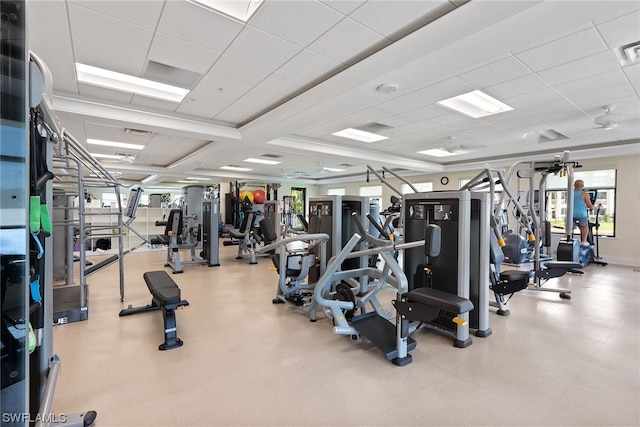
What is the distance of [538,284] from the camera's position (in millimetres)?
4457

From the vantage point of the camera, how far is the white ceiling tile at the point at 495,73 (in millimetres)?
3164

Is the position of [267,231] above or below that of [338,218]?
below

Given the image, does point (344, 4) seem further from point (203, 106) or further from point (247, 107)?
point (203, 106)

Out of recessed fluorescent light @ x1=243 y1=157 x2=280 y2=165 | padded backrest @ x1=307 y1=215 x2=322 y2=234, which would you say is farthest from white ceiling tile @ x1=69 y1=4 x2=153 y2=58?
recessed fluorescent light @ x1=243 y1=157 x2=280 y2=165

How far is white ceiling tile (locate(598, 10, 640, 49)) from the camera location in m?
2.38

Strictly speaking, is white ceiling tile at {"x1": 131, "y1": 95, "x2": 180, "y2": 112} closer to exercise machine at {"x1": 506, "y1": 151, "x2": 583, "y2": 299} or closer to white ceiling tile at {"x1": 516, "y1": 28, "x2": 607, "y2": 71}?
white ceiling tile at {"x1": 516, "y1": 28, "x2": 607, "y2": 71}

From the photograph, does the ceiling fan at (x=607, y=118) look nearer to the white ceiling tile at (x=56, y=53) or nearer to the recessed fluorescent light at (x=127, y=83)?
the recessed fluorescent light at (x=127, y=83)

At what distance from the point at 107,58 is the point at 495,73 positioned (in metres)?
4.24

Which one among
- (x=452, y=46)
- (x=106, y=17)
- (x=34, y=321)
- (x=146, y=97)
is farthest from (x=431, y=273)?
(x=146, y=97)

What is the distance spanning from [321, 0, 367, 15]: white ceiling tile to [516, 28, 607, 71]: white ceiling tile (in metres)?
1.82

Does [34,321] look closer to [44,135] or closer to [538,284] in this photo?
[44,135]

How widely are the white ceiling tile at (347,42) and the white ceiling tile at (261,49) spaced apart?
276mm

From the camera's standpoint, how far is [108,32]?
8.77 ft

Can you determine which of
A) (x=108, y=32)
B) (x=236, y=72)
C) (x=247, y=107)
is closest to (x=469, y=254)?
(x=236, y=72)
